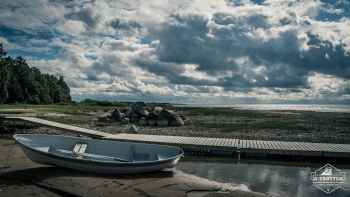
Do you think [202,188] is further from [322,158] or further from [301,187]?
[322,158]

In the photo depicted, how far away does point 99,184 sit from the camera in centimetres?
820

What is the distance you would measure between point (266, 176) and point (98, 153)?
6.42m

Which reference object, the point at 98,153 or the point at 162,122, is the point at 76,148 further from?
the point at 162,122

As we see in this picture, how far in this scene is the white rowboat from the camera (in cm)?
895

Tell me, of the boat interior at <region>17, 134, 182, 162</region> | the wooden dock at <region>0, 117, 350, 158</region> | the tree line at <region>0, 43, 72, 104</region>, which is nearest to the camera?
the boat interior at <region>17, 134, 182, 162</region>

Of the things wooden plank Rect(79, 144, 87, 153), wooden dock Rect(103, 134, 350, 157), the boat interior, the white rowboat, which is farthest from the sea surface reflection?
wooden plank Rect(79, 144, 87, 153)

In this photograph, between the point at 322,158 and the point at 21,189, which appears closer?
the point at 21,189

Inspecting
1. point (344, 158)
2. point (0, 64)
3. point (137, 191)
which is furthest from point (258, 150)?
point (0, 64)

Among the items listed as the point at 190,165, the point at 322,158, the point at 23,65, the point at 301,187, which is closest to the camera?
the point at 301,187

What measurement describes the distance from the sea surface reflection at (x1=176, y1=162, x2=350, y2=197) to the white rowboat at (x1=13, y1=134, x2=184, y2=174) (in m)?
1.69

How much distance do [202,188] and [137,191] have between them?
1985 millimetres

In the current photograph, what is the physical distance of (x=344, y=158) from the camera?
13500 mm

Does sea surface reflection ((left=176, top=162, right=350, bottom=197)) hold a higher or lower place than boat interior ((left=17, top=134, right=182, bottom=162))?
lower

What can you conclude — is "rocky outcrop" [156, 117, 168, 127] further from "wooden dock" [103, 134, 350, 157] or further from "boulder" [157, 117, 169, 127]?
"wooden dock" [103, 134, 350, 157]
